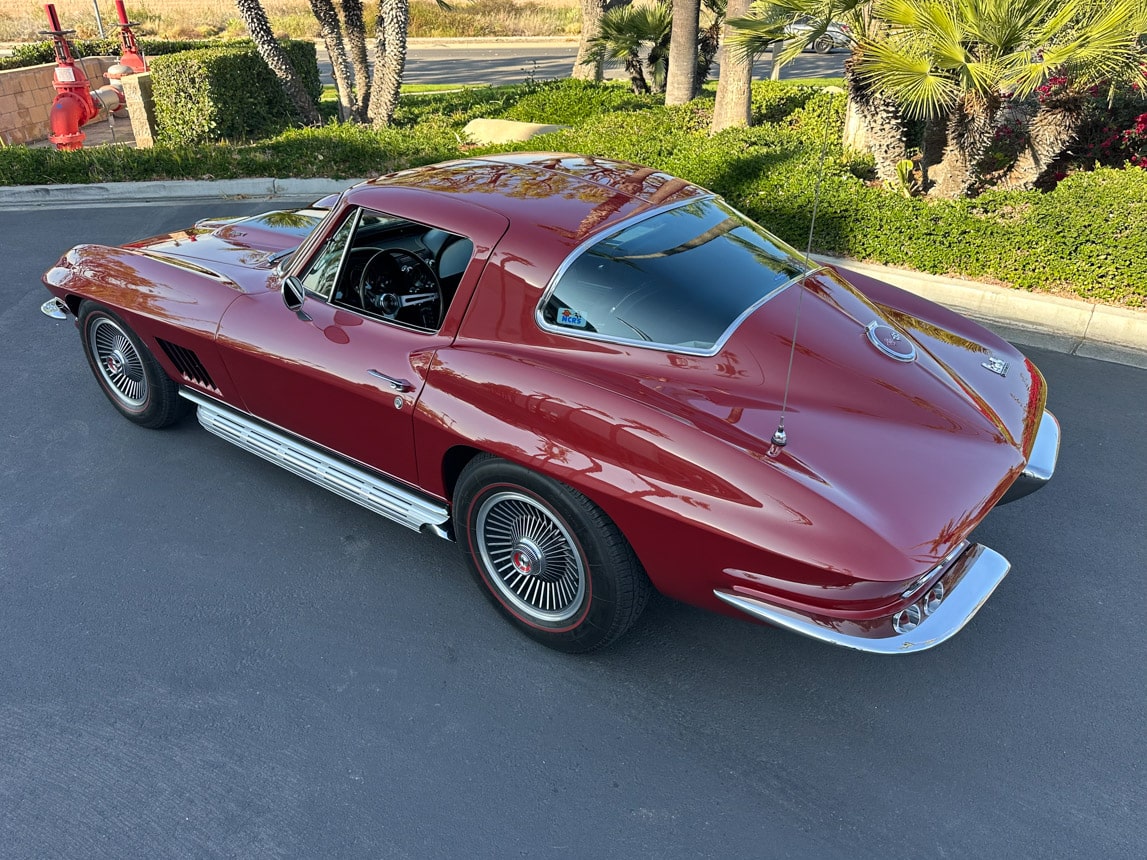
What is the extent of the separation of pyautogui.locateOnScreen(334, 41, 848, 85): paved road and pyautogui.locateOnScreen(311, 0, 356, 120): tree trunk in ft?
22.3

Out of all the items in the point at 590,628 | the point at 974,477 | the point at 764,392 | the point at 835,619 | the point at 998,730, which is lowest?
the point at 998,730

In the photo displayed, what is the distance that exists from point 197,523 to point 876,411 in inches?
125

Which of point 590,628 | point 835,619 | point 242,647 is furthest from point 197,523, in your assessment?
point 835,619

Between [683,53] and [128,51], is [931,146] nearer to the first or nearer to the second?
[683,53]

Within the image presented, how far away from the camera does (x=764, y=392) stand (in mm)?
2930

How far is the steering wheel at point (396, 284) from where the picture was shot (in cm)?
349

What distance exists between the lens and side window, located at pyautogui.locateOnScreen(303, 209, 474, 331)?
11.4 ft

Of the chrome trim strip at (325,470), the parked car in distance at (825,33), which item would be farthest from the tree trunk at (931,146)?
the chrome trim strip at (325,470)

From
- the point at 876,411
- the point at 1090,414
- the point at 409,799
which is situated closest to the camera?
the point at 409,799

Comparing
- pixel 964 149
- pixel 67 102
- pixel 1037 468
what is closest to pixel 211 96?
pixel 67 102

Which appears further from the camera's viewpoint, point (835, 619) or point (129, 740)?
point (129, 740)

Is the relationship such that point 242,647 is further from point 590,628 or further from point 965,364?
point 965,364

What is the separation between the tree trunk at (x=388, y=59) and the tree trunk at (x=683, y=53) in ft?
11.7

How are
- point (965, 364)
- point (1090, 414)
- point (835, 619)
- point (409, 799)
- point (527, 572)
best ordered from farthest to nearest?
1. point (1090, 414)
2. point (965, 364)
3. point (527, 572)
4. point (409, 799)
5. point (835, 619)
